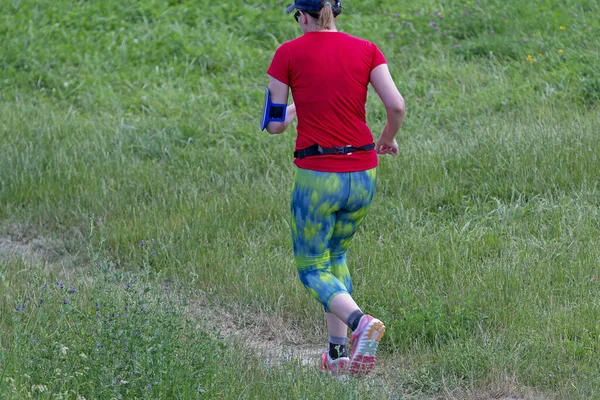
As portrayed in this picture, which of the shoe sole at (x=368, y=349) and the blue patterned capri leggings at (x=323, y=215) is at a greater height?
the blue patterned capri leggings at (x=323, y=215)

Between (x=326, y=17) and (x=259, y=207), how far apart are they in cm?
293

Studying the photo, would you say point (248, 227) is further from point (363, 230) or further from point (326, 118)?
point (326, 118)

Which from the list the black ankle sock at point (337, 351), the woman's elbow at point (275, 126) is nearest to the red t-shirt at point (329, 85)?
the woman's elbow at point (275, 126)

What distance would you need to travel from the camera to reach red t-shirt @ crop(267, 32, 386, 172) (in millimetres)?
4238

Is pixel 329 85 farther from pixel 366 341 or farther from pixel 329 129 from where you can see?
pixel 366 341

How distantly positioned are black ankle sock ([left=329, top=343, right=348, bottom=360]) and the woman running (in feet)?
0.87

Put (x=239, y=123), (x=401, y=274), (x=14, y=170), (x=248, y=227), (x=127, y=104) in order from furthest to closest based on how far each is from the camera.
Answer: (x=127, y=104), (x=239, y=123), (x=14, y=170), (x=248, y=227), (x=401, y=274)

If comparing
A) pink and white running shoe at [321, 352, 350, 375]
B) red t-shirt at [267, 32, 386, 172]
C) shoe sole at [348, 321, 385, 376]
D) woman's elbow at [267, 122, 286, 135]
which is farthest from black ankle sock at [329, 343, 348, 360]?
woman's elbow at [267, 122, 286, 135]

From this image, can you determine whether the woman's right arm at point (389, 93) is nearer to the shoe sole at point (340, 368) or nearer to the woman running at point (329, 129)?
the woman running at point (329, 129)

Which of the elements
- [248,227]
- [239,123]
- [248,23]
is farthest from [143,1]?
[248,227]

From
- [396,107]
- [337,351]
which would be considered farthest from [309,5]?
[337,351]

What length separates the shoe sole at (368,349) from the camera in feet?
13.5

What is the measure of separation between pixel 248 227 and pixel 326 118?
2.66 meters

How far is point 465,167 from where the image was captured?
286 inches
